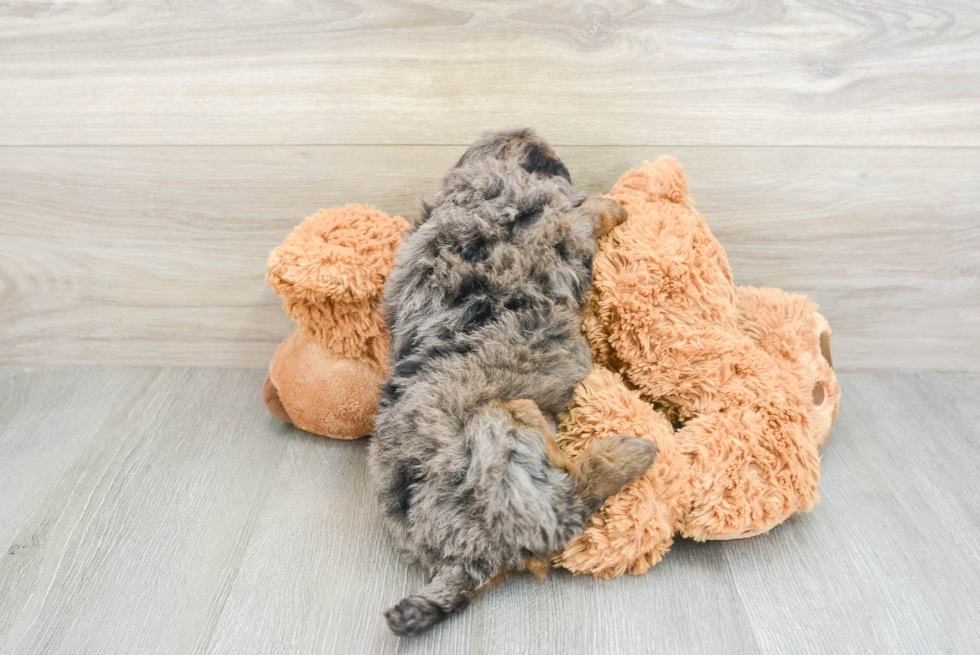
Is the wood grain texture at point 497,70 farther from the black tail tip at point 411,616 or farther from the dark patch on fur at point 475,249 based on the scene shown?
the black tail tip at point 411,616

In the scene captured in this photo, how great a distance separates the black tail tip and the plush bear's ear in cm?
42

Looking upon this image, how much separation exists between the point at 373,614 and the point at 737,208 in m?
0.85

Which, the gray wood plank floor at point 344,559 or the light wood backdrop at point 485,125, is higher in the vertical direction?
the light wood backdrop at point 485,125

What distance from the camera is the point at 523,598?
2.57 ft

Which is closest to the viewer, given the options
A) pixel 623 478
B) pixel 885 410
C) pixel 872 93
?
pixel 623 478

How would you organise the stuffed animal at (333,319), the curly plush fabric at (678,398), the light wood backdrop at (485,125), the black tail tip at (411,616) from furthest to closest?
1. the light wood backdrop at (485,125)
2. the stuffed animal at (333,319)
3. the curly plush fabric at (678,398)
4. the black tail tip at (411,616)

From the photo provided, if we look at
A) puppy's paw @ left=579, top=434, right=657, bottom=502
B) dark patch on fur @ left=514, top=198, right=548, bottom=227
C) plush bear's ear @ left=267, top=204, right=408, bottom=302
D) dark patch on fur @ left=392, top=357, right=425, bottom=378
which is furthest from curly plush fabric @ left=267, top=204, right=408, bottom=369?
puppy's paw @ left=579, top=434, right=657, bottom=502

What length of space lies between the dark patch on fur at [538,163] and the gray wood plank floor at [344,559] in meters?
0.53

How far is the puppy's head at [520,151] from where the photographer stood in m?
0.89

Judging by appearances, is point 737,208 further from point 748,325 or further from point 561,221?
point 561,221

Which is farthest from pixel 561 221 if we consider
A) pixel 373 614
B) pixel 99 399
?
pixel 99 399

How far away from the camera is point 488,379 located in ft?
2.57

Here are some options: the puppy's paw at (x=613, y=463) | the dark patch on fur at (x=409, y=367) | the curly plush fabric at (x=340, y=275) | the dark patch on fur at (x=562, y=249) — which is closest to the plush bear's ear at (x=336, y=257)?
the curly plush fabric at (x=340, y=275)

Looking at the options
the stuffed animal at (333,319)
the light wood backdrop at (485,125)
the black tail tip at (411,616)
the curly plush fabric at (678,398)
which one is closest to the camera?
the black tail tip at (411,616)
